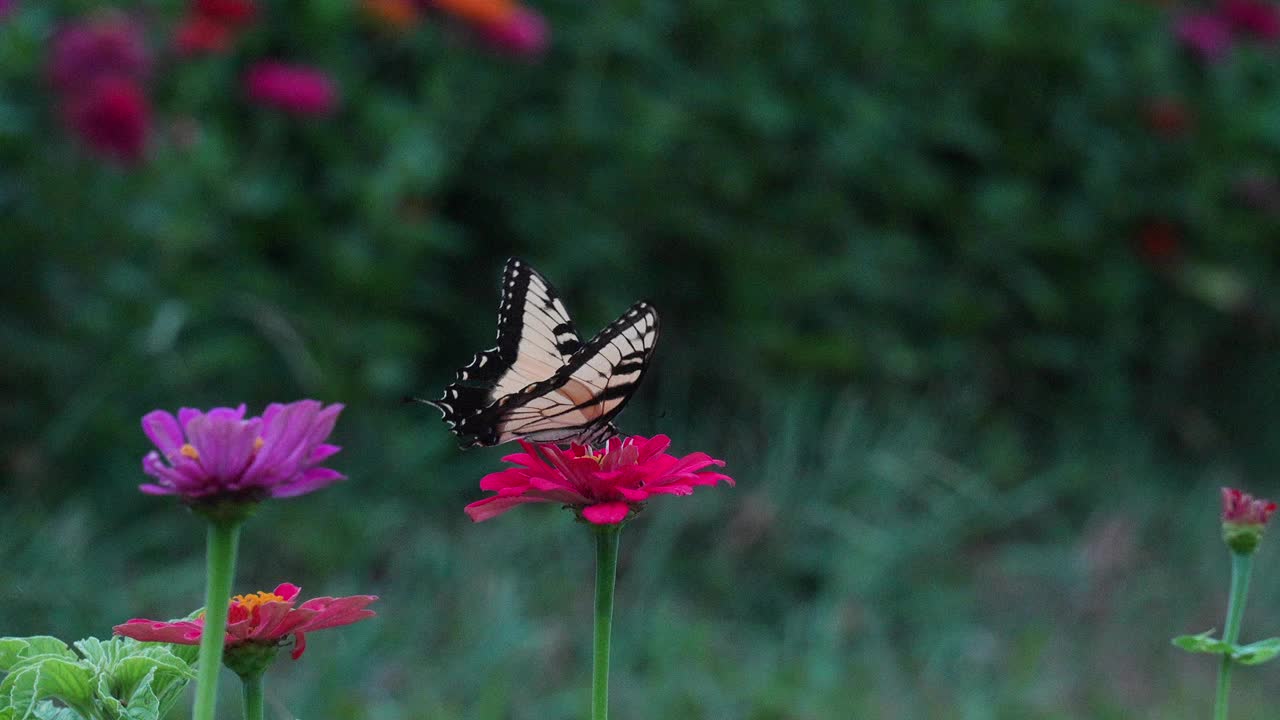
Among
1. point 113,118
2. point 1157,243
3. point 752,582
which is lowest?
point 752,582

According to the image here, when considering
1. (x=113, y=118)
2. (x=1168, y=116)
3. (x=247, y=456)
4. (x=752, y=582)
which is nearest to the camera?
(x=247, y=456)

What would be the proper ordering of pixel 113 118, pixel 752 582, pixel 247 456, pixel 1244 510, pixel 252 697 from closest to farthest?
1. pixel 247 456
2. pixel 252 697
3. pixel 1244 510
4. pixel 113 118
5. pixel 752 582

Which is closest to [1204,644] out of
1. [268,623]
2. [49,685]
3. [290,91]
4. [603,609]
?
[603,609]

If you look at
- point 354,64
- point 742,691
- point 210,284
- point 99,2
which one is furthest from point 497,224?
point 742,691

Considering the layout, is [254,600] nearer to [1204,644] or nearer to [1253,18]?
[1204,644]

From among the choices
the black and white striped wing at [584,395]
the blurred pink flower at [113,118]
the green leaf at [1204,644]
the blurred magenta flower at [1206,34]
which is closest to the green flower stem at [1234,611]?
the green leaf at [1204,644]

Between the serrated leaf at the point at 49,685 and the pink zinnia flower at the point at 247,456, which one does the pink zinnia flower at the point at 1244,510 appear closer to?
the pink zinnia flower at the point at 247,456
